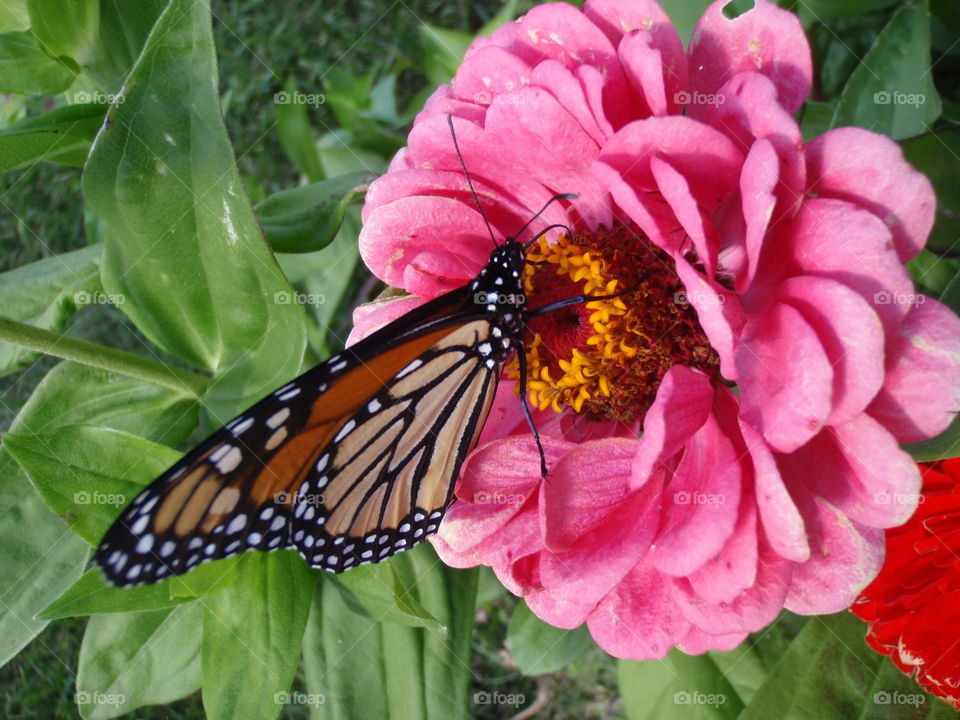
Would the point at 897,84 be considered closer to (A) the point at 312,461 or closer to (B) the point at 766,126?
(B) the point at 766,126

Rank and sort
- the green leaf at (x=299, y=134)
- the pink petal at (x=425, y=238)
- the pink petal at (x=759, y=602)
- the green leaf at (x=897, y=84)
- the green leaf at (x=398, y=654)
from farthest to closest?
the green leaf at (x=299, y=134)
the green leaf at (x=398, y=654)
the green leaf at (x=897, y=84)
the pink petal at (x=425, y=238)
the pink petal at (x=759, y=602)

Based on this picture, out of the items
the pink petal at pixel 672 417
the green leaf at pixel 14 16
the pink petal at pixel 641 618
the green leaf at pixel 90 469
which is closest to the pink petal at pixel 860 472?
the pink petal at pixel 672 417

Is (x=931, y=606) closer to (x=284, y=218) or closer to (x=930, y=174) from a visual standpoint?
(x=930, y=174)

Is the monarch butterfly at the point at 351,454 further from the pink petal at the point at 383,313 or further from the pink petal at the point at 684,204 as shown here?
the pink petal at the point at 684,204

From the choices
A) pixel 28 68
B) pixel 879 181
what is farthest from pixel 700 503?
pixel 28 68

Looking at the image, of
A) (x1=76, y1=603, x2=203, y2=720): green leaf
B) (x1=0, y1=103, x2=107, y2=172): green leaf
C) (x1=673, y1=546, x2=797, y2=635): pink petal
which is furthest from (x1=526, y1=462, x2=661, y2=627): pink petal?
(x1=0, y1=103, x2=107, y2=172): green leaf

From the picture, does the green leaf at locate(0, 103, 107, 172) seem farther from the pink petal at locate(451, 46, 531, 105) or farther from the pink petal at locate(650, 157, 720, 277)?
the pink petal at locate(650, 157, 720, 277)
